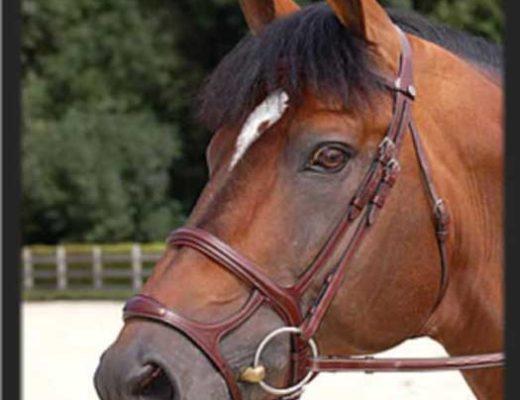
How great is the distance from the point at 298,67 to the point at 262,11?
43 cm

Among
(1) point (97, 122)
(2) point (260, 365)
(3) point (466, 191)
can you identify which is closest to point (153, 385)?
(2) point (260, 365)

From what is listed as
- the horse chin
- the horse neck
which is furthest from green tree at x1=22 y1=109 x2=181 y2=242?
the horse chin

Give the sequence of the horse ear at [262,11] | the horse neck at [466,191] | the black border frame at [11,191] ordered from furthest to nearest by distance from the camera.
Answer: the horse ear at [262,11] → the horse neck at [466,191] → the black border frame at [11,191]

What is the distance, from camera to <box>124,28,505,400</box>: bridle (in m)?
1.71

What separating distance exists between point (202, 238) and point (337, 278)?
26 centimetres

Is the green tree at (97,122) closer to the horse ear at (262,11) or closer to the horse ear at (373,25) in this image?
the horse ear at (262,11)

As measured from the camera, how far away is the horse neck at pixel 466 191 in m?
1.94

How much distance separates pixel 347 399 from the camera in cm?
666

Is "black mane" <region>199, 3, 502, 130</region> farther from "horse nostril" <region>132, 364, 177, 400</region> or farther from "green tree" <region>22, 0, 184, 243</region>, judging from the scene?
"green tree" <region>22, 0, 184, 243</region>

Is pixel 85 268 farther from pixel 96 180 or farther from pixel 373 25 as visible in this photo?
pixel 373 25

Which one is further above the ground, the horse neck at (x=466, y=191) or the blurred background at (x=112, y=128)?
the horse neck at (x=466, y=191)

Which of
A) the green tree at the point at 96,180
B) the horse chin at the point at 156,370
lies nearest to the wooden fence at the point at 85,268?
the green tree at the point at 96,180

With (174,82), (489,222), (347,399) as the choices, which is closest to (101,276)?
(174,82)

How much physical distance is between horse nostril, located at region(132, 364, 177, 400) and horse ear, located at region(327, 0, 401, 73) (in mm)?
739
